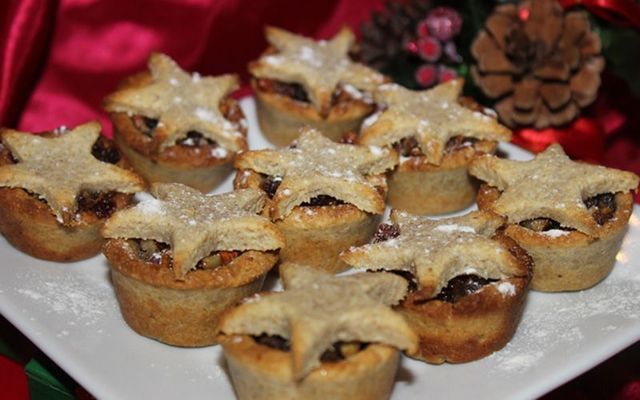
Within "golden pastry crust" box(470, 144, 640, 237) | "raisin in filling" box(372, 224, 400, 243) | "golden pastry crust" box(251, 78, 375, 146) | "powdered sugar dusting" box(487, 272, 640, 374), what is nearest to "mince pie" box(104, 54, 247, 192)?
"golden pastry crust" box(251, 78, 375, 146)

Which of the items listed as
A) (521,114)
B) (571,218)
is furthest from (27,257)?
(521,114)

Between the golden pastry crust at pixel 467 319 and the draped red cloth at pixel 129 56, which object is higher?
the golden pastry crust at pixel 467 319

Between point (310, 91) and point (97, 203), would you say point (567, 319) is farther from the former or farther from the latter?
point (97, 203)

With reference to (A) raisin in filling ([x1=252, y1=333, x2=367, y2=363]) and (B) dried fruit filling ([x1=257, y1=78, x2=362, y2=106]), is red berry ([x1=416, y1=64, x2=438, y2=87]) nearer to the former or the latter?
(B) dried fruit filling ([x1=257, y1=78, x2=362, y2=106])

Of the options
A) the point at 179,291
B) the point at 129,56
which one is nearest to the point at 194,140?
the point at 179,291

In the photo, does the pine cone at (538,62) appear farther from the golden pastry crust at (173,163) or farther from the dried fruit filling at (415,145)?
the golden pastry crust at (173,163)

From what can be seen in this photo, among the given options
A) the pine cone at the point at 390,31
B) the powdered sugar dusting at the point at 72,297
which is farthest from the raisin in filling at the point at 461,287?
the pine cone at the point at 390,31

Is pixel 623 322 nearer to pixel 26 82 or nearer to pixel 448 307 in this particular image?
pixel 448 307
